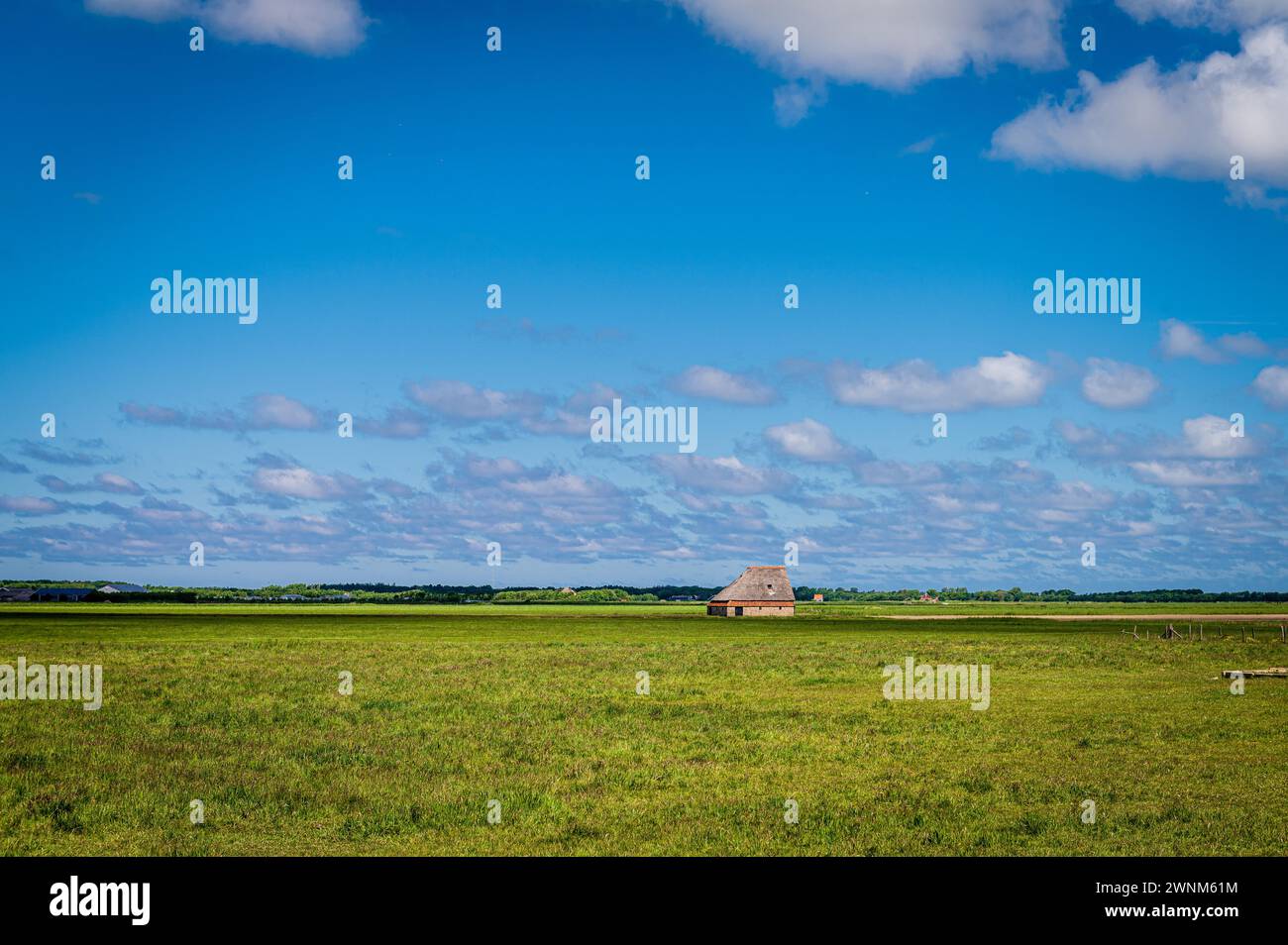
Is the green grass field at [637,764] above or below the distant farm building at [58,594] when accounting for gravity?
above

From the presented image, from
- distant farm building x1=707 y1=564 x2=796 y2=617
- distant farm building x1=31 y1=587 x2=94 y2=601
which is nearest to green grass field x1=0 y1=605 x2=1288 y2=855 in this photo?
distant farm building x1=707 y1=564 x2=796 y2=617

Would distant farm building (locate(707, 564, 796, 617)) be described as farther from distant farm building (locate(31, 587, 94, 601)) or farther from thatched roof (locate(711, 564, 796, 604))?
distant farm building (locate(31, 587, 94, 601))

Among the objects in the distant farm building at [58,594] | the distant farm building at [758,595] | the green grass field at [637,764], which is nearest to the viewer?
the green grass field at [637,764]

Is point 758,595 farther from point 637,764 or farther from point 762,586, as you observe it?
point 637,764

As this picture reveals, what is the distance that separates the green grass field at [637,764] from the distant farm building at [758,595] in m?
82.4

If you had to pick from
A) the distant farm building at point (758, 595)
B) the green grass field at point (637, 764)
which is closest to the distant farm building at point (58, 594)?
the distant farm building at point (758, 595)

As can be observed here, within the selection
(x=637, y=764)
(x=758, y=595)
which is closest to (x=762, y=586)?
(x=758, y=595)

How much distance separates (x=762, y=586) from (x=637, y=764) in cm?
10643

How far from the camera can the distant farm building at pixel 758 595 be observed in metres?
124

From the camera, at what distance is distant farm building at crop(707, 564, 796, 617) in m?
124

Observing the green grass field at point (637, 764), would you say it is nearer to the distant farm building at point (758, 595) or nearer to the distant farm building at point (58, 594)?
the distant farm building at point (758, 595)

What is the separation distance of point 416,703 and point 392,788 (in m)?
11.4
